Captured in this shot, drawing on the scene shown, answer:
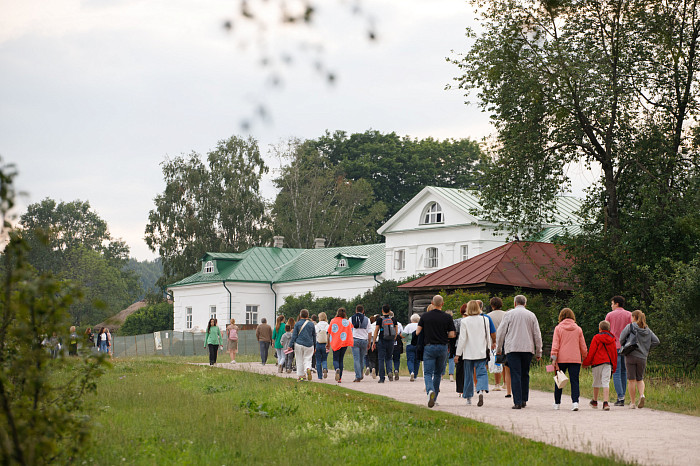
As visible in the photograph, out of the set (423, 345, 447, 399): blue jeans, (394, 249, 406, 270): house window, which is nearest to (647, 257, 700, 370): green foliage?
(423, 345, 447, 399): blue jeans

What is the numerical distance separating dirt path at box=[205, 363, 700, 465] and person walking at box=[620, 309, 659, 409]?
53 centimetres

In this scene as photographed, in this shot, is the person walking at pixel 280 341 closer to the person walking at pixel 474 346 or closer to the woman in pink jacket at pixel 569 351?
the person walking at pixel 474 346

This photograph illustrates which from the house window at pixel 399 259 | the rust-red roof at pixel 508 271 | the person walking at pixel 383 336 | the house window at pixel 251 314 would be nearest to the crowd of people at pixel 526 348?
the person walking at pixel 383 336

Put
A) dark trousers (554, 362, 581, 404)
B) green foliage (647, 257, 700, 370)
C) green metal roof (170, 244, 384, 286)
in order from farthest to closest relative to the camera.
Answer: green metal roof (170, 244, 384, 286) < green foliage (647, 257, 700, 370) < dark trousers (554, 362, 581, 404)

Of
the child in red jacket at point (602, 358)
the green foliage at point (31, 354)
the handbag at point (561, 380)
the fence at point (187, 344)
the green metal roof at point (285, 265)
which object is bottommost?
the fence at point (187, 344)

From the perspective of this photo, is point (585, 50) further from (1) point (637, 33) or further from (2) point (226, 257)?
(2) point (226, 257)

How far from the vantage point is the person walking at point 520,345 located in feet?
47.6

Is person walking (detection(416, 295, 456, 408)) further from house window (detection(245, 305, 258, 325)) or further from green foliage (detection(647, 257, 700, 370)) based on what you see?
house window (detection(245, 305, 258, 325))

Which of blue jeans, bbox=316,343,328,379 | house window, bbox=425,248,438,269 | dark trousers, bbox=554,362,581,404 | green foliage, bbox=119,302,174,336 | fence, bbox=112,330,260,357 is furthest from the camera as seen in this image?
green foliage, bbox=119,302,174,336

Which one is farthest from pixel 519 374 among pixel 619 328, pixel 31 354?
pixel 31 354

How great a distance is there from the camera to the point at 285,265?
65.6 m

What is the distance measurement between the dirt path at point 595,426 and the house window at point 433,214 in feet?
125

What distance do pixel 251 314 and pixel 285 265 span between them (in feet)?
15.2

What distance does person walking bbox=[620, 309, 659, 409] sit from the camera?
576 inches
